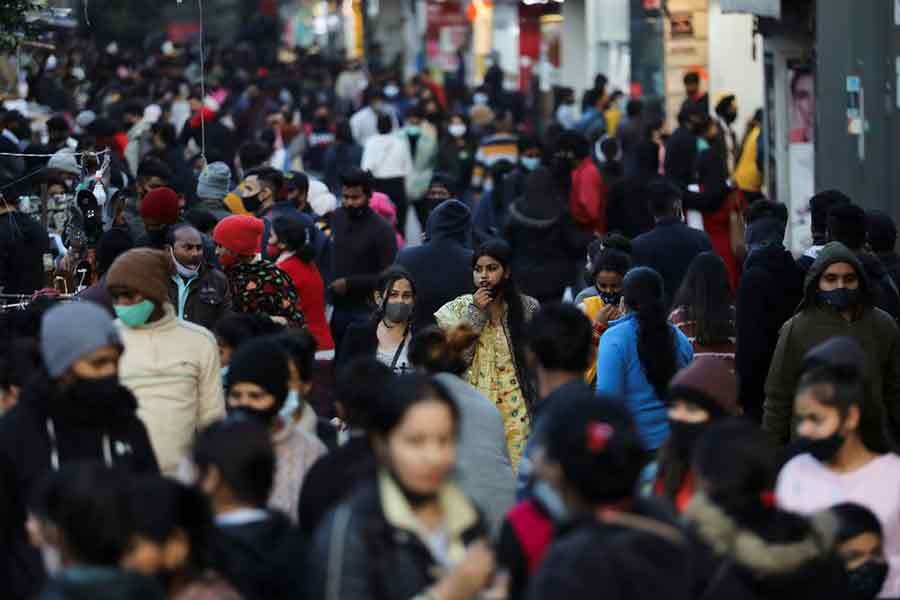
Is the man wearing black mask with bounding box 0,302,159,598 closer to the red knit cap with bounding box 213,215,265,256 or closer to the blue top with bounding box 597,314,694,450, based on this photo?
the blue top with bounding box 597,314,694,450

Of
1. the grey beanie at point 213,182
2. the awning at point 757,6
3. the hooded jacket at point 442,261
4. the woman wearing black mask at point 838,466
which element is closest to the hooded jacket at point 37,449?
the woman wearing black mask at point 838,466

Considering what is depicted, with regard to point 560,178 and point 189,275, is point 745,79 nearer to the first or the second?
point 560,178

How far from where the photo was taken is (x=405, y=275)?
10758mm

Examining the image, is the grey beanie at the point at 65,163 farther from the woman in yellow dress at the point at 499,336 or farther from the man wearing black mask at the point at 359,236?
the woman in yellow dress at the point at 499,336

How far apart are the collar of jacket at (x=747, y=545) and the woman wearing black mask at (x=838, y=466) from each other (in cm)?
108

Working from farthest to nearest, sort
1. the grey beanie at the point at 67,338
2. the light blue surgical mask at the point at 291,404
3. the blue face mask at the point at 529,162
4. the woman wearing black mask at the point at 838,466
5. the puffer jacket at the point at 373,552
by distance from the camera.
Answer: the blue face mask at the point at 529,162
the light blue surgical mask at the point at 291,404
the grey beanie at the point at 67,338
the woman wearing black mask at the point at 838,466
the puffer jacket at the point at 373,552

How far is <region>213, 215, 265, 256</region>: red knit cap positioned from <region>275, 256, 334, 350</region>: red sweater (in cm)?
95

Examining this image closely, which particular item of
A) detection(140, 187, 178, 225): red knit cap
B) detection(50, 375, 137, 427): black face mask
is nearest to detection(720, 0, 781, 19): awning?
detection(140, 187, 178, 225): red knit cap

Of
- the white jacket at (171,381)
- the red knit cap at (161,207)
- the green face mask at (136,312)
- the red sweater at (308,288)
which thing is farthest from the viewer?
the red sweater at (308,288)

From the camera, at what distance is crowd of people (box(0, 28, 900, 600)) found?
550cm

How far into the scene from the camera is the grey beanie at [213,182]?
14.7 meters

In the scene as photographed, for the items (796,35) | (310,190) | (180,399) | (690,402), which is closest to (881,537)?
(690,402)

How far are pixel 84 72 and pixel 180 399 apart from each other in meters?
27.5

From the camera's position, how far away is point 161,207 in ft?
39.3
